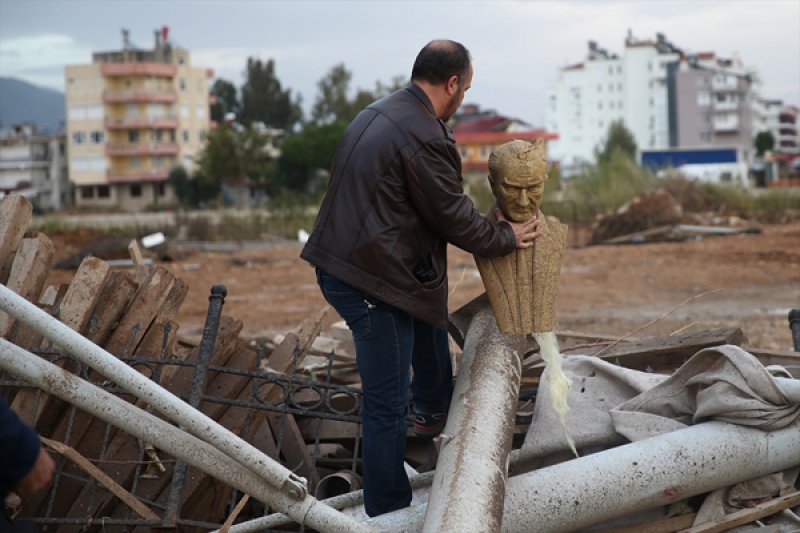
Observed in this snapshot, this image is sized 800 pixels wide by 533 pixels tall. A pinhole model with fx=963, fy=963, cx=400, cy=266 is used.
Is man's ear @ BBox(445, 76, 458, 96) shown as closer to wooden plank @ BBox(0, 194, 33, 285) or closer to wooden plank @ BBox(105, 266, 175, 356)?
wooden plank @ BBox(105, 266, 175, 356)

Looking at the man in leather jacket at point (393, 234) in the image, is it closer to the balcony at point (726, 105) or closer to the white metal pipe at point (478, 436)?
the white metal pipe at point (478, 436)

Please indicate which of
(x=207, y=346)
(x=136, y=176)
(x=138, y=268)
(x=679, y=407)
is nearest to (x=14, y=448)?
(x=207, y=346)

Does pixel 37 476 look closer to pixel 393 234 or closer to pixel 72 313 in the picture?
pixel 393 234

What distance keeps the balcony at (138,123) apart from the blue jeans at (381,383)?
77.9 m

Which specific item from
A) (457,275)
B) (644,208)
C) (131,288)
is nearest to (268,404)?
(131,288)

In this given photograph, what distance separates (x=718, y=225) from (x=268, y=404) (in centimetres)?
2444

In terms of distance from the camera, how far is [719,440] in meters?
4.27

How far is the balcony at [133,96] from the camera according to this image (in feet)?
255

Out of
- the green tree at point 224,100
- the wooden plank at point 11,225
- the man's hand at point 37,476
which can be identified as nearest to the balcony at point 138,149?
the green tree at point 224,100

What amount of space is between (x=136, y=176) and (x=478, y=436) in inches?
3046

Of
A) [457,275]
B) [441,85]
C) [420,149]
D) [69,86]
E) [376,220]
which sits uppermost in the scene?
[69,86]

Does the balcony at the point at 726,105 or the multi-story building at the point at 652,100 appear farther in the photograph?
the multi-story building at the point at 652,100

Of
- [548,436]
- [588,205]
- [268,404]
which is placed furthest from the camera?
[588,205]

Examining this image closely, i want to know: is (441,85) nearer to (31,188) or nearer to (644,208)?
(644,208)
